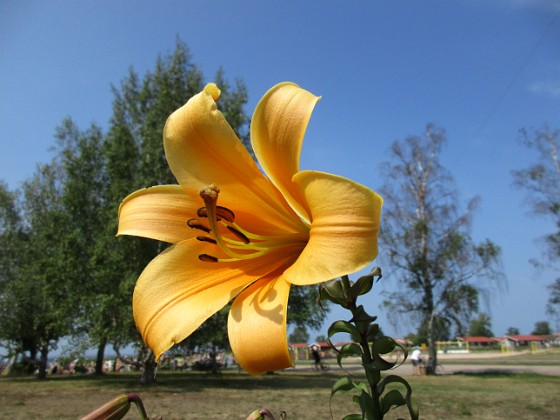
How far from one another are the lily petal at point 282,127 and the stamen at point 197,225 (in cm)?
18

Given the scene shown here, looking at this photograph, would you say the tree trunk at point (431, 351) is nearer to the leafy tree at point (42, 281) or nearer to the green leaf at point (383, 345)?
the leafy tree at point (42, 281)

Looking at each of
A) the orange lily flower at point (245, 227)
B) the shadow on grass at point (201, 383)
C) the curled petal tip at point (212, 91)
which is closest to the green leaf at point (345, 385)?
the orange lily flower at point (245, 227)

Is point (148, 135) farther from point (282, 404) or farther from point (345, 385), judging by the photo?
point (345, 385)

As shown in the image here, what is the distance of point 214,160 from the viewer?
0.86 m

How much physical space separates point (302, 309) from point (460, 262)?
6.68 meters

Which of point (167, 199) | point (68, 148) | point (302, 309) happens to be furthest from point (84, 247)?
point (167, 199)

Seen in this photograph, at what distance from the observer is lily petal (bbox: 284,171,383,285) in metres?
0.55

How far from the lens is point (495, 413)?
684 centimetres

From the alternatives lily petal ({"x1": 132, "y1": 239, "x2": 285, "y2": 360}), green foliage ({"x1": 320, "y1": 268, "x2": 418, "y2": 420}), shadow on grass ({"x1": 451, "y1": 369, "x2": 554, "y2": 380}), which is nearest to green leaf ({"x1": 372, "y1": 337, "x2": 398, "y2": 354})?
green foliage ({"x1": 320, "y1": 268, "x2": 418, "y2": 420})

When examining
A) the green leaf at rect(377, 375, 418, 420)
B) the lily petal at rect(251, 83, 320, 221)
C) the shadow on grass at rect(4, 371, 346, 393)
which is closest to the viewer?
the green leaf at rect(377, 375, 418, 420)

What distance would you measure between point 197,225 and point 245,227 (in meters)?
0.14

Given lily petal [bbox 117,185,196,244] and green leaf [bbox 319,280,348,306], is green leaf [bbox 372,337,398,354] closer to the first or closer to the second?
green leaf [bbox 319,280,348,306]

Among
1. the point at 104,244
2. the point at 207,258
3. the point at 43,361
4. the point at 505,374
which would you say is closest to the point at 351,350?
the point at 207,258

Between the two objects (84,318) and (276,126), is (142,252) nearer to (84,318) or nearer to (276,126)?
(84,318)
